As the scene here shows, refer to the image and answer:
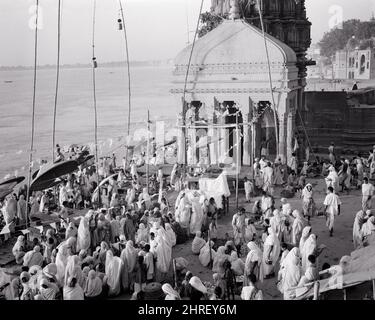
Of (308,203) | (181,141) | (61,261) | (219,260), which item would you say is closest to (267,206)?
(308,203)

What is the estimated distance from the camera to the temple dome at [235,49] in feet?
50.6

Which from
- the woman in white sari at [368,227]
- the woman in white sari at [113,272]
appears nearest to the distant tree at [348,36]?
the woman in white sari at [368,227]

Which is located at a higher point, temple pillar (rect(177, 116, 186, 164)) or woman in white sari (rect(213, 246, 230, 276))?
temple pillar (rect(177, 116, 186, 164))

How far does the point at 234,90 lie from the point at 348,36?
115 feet

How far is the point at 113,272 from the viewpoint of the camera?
8.20m

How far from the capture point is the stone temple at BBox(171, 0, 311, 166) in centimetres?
1537

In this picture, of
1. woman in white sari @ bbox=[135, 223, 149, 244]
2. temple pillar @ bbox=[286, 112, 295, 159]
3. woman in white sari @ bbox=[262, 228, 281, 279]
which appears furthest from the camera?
temple pillar @ bbox=[286, 112, 295, 159]

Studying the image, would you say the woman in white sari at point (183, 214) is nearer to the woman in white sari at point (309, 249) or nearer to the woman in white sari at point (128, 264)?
the woman in white sari at point (128, 264)

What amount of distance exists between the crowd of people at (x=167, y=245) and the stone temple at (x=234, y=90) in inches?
75.2

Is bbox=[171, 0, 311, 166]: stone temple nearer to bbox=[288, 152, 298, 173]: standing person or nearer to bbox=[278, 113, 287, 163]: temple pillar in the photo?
bbox=[278, 113, 287, 163]: temple pillar

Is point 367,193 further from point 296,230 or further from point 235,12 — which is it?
point 235,12

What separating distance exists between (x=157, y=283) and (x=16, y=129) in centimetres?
4557

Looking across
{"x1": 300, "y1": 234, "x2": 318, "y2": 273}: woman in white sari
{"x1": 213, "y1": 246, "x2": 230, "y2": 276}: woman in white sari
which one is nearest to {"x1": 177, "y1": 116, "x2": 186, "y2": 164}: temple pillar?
{"x1": 213, "y1": 246, "x2": 230, "y2": 276}: woman in white sari

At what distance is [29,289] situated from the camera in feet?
24.5
